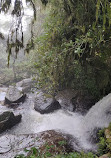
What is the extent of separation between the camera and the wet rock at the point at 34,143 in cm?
404

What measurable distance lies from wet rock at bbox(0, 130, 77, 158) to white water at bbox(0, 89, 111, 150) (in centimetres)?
69

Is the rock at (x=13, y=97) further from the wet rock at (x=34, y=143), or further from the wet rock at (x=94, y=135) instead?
the wet rock at (x=94, y=135)

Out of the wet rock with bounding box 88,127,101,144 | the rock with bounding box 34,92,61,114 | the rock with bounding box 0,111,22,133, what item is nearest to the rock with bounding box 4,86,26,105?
the rock with bounding box 34,92,61,114

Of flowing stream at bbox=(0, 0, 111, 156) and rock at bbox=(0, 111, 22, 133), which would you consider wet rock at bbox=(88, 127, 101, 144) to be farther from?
rock at bbox=(0, 111, 22, 133)

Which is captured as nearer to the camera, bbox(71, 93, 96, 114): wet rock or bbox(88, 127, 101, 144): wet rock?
bbox(88, 127, 101, 144): wet rock

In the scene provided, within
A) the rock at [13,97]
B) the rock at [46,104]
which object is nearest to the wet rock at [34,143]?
the rock at [46,104]

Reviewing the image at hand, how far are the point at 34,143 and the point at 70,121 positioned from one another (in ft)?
9.05

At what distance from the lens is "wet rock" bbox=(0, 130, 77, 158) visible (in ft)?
13.2

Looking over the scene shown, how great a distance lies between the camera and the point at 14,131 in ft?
20.8

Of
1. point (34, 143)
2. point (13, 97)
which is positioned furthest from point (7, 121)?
point (13, 97)

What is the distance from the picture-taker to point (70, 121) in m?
6.86

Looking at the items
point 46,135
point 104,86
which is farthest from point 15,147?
point 104,86

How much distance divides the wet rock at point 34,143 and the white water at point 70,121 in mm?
690

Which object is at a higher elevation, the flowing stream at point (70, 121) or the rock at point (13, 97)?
the flowing stream at point (70, 121)
